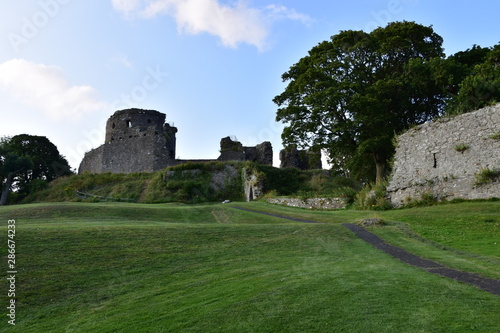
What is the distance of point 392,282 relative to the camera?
24.1 ft

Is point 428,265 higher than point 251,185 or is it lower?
lower

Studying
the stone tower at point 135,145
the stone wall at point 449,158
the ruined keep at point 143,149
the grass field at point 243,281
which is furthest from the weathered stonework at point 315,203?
the stone tower at point 135,145

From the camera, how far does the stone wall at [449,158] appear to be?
695 inches

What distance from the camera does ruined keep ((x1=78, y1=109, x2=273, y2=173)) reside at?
42.5 meters

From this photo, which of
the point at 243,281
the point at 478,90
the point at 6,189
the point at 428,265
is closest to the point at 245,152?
the point at 6,189

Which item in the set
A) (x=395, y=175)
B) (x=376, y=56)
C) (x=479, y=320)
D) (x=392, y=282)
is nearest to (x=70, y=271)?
(x=392, y=282)

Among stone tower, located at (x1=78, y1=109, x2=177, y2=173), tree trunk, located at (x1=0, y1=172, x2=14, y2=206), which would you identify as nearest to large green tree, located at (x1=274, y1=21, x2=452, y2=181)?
stone tower, located at (x1=78, y1=109, x2=177, y2=173)

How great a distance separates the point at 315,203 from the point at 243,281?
57.4 feet

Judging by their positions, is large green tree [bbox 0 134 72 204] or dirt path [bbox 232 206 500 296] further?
large green tree [bbox 0 134 72 204]

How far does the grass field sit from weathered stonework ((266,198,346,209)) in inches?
376

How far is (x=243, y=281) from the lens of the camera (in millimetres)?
7668

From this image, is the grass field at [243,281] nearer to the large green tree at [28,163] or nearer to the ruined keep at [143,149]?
the ruined keep at [143,149]

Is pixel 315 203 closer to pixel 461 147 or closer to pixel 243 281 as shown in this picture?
pixel 461 147

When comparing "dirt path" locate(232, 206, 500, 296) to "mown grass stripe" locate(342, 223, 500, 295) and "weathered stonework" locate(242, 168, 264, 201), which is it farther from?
"weathered stonework" locate(242, 168, 264, 201)
